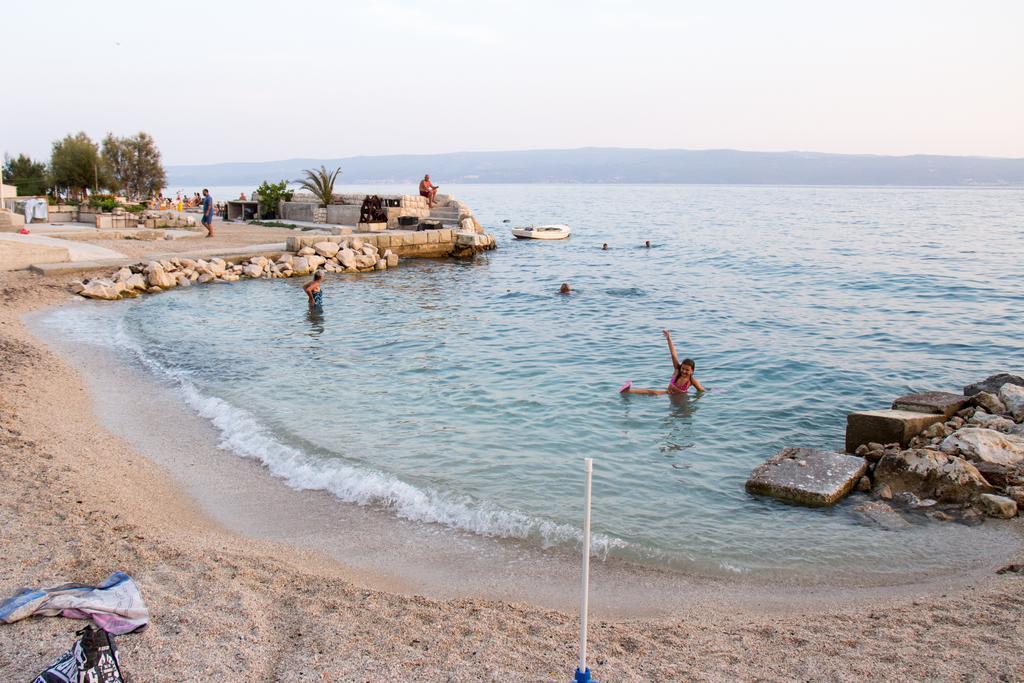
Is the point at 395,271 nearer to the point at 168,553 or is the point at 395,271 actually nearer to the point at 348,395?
the point at 348,395

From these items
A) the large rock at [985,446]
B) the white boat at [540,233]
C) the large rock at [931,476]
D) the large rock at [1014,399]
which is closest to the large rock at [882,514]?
the large rock at [931,476]

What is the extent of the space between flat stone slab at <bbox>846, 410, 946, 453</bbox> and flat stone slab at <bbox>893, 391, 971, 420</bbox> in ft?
2.08

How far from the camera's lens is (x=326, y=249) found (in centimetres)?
2833

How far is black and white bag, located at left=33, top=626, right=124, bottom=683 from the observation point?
3984 mm

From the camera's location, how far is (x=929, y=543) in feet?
24.4

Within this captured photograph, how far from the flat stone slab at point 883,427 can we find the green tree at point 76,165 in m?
42.8

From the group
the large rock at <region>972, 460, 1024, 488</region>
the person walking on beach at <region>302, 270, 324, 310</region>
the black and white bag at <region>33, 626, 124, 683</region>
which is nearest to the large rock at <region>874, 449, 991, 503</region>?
the large rock at <region>972, 460, 1024, 488</region>

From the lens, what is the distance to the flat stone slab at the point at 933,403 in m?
10.9

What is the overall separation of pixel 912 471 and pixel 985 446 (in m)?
1.08

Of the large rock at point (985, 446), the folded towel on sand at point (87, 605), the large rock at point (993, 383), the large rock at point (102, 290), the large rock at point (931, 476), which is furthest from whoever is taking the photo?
the large rock at point (102, 290)

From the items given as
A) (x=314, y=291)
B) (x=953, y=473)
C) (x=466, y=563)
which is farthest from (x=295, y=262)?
(x=953, y=473)

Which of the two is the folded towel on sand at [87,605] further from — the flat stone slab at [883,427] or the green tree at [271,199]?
the green tree at [271,199]

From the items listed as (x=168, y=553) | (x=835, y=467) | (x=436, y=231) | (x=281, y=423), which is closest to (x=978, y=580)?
(x=835, y=467)

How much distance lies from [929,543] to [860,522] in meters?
0.65
